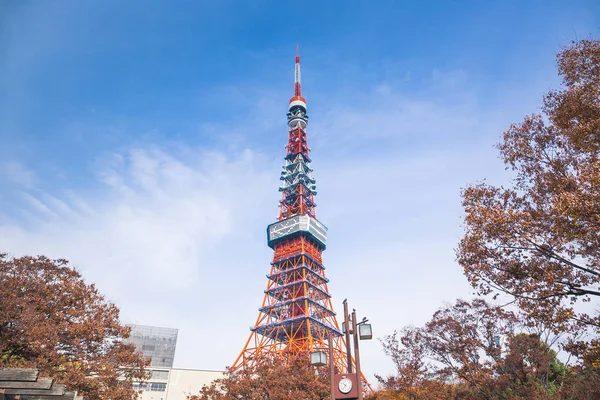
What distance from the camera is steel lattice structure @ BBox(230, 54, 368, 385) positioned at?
141 feet

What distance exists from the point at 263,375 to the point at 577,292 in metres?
19.7

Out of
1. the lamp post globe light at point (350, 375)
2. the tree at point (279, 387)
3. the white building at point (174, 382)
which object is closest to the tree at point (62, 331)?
the tree at point (279, 387)

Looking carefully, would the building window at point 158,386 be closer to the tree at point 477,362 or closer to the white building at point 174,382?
the white building at point 174,382

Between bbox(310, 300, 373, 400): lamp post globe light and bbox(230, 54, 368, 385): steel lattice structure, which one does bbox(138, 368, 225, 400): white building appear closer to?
bbox(230, 54, 368, 385): steel lattice structure

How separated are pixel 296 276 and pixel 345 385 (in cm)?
3874

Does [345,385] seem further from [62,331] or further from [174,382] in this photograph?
[174,382]

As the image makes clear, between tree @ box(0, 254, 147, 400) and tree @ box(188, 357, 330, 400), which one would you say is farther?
tree @ box(188, 357, 330, 400)

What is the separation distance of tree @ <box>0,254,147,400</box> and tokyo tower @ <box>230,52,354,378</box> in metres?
23.4

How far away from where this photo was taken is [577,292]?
8.20 meters

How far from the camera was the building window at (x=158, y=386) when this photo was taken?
152ft

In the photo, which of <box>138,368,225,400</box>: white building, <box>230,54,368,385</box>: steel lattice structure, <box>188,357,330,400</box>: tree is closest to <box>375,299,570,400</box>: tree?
<box>188,357,330,400</box>: tree

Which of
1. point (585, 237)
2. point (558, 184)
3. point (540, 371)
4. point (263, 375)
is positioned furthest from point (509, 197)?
point (263, 375)

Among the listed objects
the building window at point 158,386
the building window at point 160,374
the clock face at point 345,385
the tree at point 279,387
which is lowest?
the clock face at point 345,385

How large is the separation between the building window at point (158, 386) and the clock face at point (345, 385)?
4390 cm
